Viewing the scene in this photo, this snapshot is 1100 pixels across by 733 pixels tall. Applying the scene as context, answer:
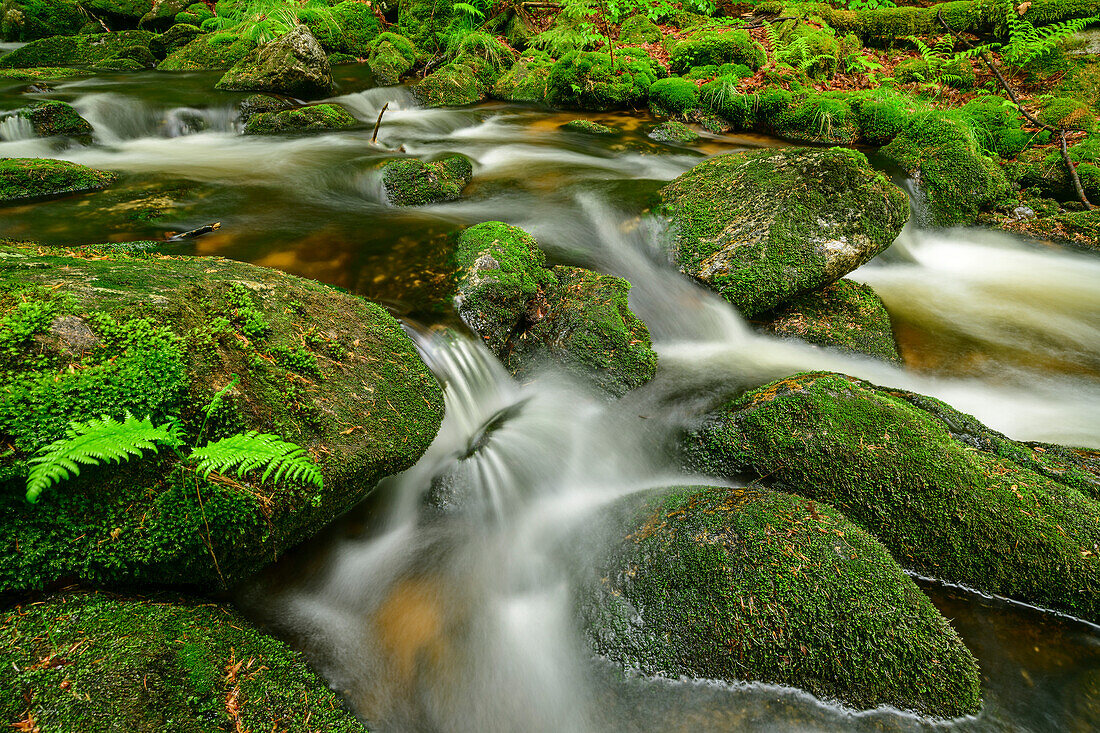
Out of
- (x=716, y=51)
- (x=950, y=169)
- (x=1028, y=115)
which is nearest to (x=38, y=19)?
(x=716, y=51)

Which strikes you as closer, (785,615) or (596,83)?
(785,615)

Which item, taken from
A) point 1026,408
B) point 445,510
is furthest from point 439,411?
point 1026,408

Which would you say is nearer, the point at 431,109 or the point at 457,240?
the point at 457,240

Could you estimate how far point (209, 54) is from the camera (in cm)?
1209

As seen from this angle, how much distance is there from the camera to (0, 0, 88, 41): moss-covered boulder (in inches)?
549

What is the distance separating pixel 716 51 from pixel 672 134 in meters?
3.86

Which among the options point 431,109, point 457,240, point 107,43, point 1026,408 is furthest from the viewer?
point 107,43

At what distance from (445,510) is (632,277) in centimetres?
328

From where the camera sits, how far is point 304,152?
7.83 m

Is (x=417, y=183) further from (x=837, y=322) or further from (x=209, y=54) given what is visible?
(x=209, y=54)

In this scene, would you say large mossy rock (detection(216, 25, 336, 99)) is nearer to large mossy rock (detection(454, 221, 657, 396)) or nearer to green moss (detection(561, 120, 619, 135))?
green moss (detection(561, 120, 619, 135))

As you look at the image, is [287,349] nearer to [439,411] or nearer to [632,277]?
[439,411]

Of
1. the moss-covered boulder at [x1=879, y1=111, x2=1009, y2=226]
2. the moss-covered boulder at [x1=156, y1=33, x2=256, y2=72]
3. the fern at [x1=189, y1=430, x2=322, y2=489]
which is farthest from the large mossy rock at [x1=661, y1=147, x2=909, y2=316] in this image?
the moss-covered boulder at [x1=156, y1=33, x2=256, y2=72]

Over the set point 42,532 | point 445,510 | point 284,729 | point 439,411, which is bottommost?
point 445,510
